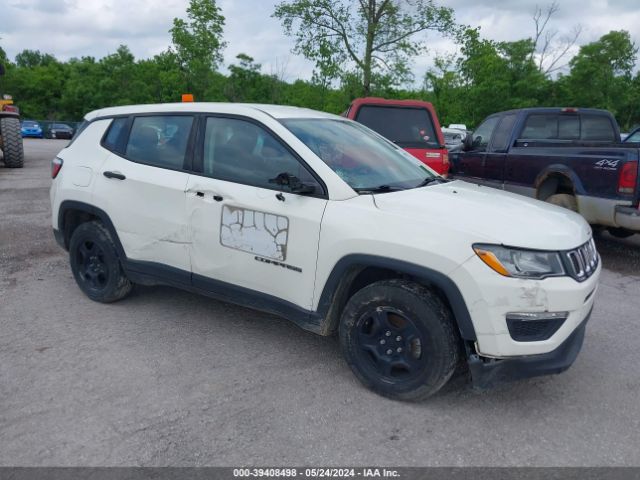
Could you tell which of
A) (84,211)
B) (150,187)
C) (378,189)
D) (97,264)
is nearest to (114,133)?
(84,211)

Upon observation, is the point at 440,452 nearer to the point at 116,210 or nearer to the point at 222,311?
the point at 222,311

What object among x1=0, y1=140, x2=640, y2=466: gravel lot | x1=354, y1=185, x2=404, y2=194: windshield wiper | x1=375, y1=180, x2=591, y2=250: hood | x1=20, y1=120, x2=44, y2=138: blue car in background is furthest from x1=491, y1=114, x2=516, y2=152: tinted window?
x1=20, y1=120, x2=44, y2=138: blue car in background

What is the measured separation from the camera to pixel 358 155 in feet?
12.7

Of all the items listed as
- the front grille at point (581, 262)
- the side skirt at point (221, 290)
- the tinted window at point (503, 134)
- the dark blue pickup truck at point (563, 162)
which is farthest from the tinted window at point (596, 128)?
the side skirt at point (221, 290)

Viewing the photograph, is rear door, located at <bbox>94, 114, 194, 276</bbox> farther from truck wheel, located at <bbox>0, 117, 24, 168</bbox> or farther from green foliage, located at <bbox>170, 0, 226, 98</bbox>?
green foliage, located at <bbox>170, 0, 226, 98</bbox>

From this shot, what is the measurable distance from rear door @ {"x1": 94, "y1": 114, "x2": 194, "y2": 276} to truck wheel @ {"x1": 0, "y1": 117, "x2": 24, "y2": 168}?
11.8 m

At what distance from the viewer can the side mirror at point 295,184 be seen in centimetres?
330

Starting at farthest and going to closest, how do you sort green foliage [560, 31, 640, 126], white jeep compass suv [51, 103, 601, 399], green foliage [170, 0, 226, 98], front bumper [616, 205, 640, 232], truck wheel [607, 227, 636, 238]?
green foliage [560, 31, 640, 126], green foliage [170, 0, 226, 98], truck wheel [607, 227, 636, 238], front bumper [616, 205, 640, 232], white jeep compass suv [51, 103, 601, 399]

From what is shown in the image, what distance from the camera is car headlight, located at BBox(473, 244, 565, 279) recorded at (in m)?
2.79

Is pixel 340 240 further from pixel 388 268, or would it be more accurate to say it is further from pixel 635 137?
pixel 635 137

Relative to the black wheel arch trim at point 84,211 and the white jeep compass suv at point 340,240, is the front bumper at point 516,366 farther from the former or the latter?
the black wheel arch trim at point 84,211

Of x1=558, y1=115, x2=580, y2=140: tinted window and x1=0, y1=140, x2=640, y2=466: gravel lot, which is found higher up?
x1=558, y1=115, x2=580, y2=140: tinted window

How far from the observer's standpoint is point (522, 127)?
7.87 meters

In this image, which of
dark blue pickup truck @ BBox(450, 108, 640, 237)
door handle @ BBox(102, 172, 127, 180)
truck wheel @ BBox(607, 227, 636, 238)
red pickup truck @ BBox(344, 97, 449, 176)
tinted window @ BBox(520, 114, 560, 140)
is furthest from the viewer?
red pickup truck @ BBox(344, 97, 449, 176)
